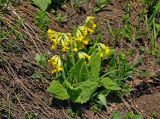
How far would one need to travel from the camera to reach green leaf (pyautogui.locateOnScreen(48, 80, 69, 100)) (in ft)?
13.2

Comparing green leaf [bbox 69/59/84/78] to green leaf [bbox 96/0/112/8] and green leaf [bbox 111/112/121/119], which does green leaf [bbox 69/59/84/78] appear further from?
green leaf [bbox 96/0/112/8]

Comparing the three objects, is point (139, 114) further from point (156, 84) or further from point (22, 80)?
point (22, 80)

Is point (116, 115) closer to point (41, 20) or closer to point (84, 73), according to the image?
point (84, 73)

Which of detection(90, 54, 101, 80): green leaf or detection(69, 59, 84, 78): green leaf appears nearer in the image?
detection(69, 59, 84, 78): green leaf

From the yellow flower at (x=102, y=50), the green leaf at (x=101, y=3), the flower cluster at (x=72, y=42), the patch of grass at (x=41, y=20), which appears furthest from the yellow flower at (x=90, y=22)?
the green leaf at (x=101, y=3)

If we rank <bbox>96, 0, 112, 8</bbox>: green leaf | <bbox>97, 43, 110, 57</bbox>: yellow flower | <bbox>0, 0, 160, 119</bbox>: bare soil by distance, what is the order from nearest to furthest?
1. <bbox>0, 0, 160, 119</bbox>: bare soil
2. <bbox>97, 43, 110, 57</bbox>: yellow flower
3. <bbox>96, 0, 112, 8</bbox>: green leaf

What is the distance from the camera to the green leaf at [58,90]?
13.2 feet

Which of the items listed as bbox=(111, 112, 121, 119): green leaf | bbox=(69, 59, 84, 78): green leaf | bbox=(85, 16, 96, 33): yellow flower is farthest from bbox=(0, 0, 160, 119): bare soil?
bbox=(85, 16, 96, 33): yellow flower

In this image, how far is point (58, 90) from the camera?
13.3ft

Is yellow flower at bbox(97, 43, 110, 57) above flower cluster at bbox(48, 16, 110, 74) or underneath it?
underneath

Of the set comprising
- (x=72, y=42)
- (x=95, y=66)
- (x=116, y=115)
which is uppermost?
(x=72, y=42)

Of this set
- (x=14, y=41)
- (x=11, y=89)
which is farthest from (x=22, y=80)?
(x=14, y=41)

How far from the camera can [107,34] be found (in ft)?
16.0

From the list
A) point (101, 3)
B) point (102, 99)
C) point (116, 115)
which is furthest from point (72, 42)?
point (101, 3)
